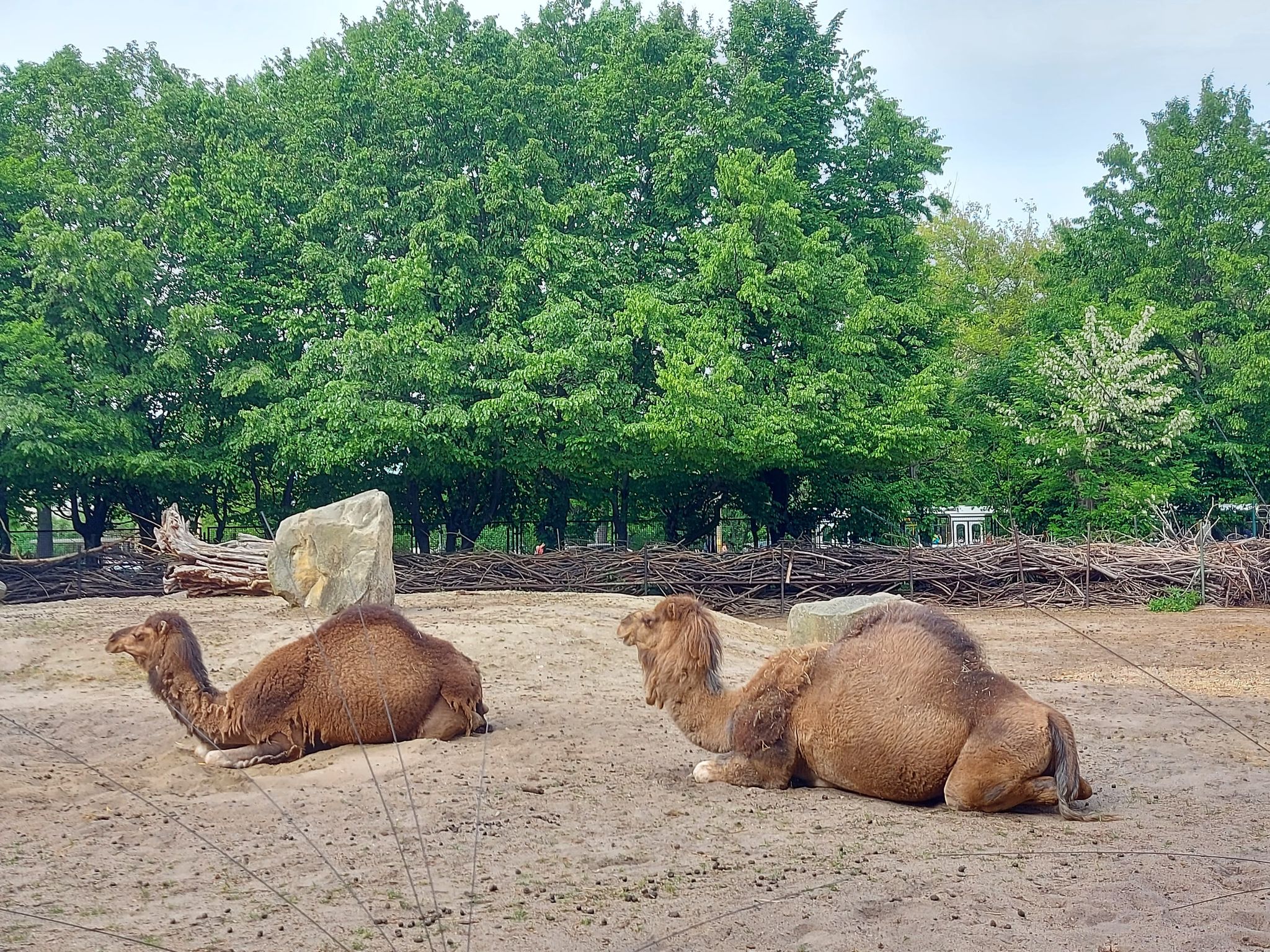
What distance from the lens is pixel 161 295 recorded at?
25594 mm

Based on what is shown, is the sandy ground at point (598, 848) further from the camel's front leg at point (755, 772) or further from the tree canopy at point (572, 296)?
the tree canopy at point (572, 296)

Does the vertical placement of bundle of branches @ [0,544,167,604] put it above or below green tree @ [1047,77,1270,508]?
below

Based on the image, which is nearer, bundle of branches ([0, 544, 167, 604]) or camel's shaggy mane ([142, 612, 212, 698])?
camel's shaggy mane ([142, 612, 212, 698])

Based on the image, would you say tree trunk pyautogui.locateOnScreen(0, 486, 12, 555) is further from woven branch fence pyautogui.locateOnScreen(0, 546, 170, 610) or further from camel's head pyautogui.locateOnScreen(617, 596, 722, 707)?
camel's head pyautogui.locateOnScreen(617, 596, 722, 707)

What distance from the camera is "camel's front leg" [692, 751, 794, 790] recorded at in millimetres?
6477

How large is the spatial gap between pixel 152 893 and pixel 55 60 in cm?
2618

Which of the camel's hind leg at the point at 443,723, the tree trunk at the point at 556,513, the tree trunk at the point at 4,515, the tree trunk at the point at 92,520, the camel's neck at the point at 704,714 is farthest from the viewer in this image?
the tree trunk at the point at 556,513

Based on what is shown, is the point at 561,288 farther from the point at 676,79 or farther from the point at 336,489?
the point at 336,489

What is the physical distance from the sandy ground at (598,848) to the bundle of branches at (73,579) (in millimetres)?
11149

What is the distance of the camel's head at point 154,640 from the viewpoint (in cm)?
771

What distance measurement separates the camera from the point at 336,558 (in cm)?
1417

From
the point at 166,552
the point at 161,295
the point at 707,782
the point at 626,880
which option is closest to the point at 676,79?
the point at 161,295

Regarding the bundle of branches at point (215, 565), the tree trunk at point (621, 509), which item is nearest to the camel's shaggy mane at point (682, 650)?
the bundle of branches at point (215, 565)

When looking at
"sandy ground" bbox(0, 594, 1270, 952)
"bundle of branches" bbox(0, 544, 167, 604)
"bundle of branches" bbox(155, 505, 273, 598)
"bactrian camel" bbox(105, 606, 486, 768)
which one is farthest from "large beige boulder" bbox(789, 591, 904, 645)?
"bundle of branches" bbox(0, 544, 167, 604)
